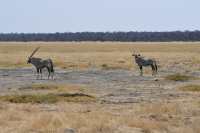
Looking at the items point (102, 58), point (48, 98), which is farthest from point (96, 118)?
point (102, 58)

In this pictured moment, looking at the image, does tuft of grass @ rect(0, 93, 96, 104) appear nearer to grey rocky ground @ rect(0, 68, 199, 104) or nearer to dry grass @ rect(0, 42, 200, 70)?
grey rocky ground @ rect(0, 68, 199, 104)

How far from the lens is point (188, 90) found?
1152 inches

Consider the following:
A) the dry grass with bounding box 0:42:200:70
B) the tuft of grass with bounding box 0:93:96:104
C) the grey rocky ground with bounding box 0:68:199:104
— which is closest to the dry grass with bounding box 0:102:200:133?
the tuft of grass with bounding box 0:93:96:104

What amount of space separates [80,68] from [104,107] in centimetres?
2859

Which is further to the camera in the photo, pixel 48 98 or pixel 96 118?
pixel 48 98

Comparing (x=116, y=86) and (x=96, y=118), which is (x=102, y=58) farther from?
(x=96, y=118)

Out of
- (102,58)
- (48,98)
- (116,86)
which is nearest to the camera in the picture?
(48,98)

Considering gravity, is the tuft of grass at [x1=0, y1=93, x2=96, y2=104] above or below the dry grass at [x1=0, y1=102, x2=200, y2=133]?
below

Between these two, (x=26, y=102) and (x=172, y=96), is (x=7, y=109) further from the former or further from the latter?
(x=172, y=96)

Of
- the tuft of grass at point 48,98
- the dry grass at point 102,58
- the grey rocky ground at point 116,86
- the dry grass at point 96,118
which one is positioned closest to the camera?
the dry grass at point 96,118

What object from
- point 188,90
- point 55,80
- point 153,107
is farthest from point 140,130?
point 55,80

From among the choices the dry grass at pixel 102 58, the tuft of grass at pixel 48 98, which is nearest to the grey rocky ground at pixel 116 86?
the tuft of grass at pixel 48 98

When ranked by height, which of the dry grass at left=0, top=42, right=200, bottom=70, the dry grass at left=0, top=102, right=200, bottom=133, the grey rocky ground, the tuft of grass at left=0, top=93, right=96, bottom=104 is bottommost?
the dry grass at left=0, top=42, right=200, bottom=70

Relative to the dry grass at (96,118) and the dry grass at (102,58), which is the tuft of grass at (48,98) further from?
the dry grass at (102,58)
